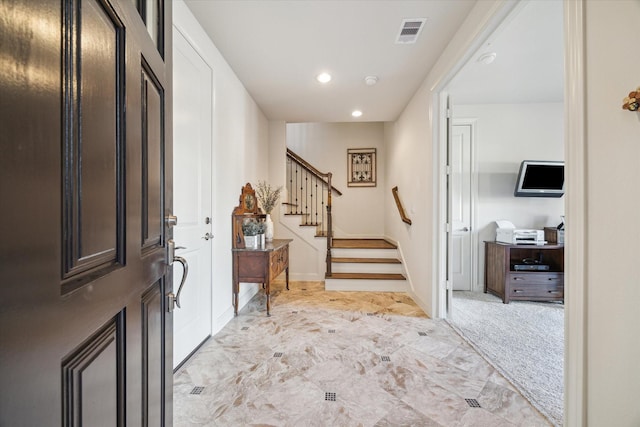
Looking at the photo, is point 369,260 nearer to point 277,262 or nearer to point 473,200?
point 277,262

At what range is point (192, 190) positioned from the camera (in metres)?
2.17

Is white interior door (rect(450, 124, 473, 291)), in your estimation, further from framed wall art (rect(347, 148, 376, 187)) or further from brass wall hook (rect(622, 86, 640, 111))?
brass wall hook (rect(622, 86, 640, 111))

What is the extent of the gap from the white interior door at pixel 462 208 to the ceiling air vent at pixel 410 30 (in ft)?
6.52

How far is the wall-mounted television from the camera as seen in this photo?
366 centimetres

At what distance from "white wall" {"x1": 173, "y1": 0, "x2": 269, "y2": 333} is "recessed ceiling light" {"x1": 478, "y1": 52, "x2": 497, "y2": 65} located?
2434 millimetres

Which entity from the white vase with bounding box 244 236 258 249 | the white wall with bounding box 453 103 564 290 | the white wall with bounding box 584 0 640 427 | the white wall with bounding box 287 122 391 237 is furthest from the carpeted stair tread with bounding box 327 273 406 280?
the white wall with bounding box 584 0 640 427

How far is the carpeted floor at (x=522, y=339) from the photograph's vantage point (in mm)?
1755

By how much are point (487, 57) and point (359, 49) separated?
1241mm

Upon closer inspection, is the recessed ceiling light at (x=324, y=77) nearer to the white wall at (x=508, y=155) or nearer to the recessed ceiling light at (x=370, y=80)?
the recessed ceiling light at (x=370, y=80)

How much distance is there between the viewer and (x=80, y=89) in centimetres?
48

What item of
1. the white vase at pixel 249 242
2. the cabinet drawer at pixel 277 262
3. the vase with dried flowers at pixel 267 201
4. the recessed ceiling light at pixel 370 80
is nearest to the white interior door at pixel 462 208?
the recessed ceiling light at pixel 370 80

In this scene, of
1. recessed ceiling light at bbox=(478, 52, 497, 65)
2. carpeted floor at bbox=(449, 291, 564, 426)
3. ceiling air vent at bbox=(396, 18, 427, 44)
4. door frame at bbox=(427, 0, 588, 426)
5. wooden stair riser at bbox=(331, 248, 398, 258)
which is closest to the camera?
door frame at bbox=(427, 0, 588, 426)

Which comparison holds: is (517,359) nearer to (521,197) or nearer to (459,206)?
(459,206)

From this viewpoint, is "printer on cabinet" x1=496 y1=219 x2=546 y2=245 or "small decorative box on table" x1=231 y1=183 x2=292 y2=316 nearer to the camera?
"small decorative box on table" x1=231 y1=183 x2=292 y2=316
